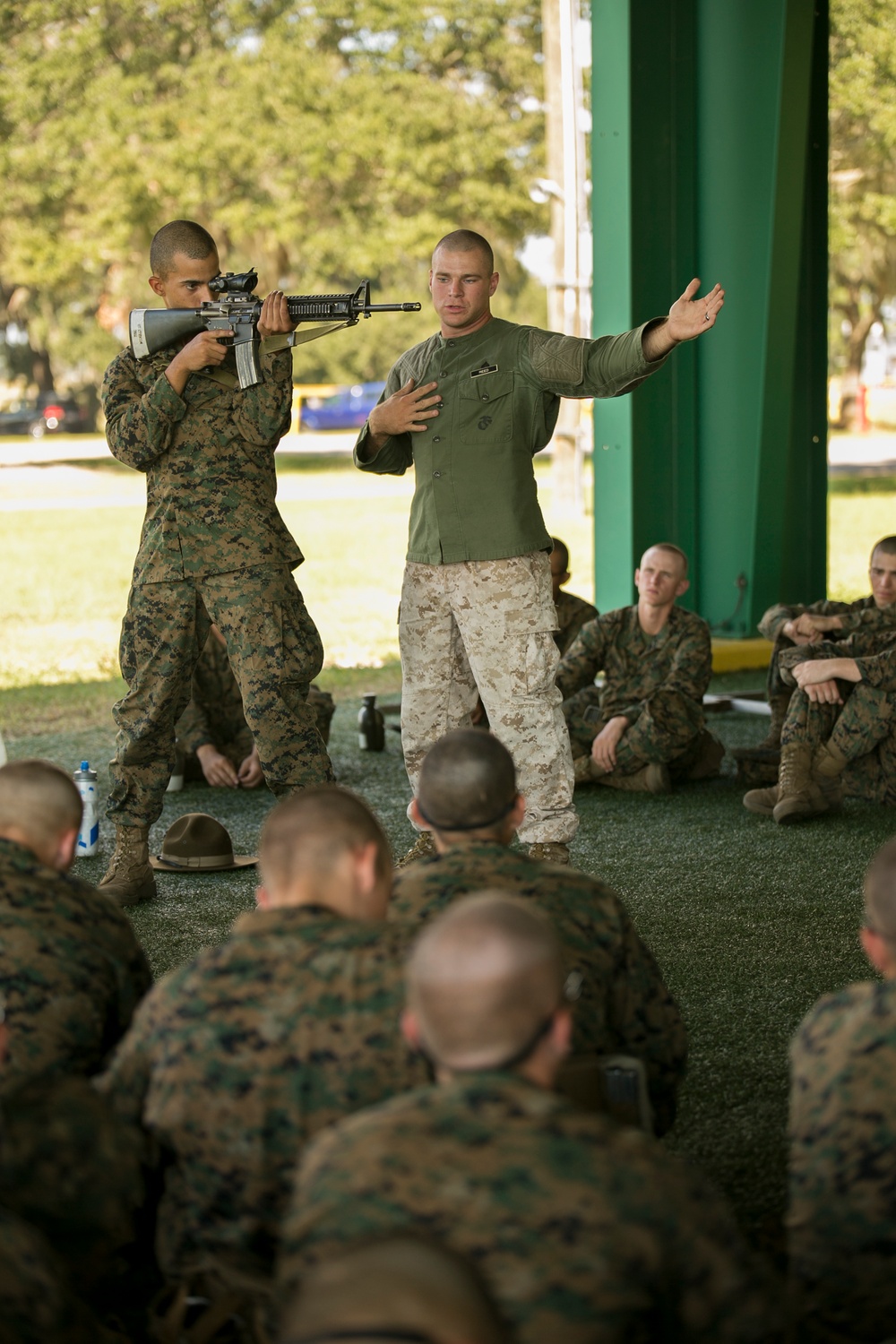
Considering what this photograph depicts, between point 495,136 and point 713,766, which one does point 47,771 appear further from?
point 495,136

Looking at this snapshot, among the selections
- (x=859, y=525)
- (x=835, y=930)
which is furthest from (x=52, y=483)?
(x=835, y=930)

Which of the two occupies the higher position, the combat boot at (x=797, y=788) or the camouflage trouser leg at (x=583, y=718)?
the camouflage trouser leg at (x=583, y=718)

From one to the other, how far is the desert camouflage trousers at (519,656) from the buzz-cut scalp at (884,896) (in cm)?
245

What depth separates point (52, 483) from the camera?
26.4 metres

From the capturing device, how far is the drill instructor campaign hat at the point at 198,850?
5195 mm

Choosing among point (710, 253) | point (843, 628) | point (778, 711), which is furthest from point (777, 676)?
point (710, 253)

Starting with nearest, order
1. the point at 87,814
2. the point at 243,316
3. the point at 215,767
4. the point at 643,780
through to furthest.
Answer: the point at 243,316 < the point at 87,814 < the point at 643,780 < the point at 215,767

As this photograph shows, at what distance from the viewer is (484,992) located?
177 centimetres

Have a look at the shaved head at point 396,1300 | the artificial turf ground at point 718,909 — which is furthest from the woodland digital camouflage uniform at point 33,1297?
the artificial turf ground at point 718,909

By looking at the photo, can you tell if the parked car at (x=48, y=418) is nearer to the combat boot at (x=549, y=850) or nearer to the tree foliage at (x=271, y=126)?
the tree foliage at (x=271, y=126)

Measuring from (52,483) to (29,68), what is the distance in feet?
22.9

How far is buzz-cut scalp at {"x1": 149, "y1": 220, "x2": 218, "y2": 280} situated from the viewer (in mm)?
4574

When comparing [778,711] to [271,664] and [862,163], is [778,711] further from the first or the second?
[862,163]

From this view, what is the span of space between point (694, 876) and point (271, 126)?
22.9m
